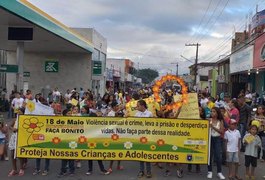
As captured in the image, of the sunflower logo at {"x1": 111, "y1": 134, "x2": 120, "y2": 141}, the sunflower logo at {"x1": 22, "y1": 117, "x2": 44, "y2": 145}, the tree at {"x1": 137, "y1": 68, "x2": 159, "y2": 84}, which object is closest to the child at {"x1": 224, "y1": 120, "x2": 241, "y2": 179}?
the sunflower logo at {"x1": 111, "y1": 134, "x2": 120, "y2": 141}

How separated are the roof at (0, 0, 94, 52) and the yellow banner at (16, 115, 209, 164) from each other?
690 centimetres

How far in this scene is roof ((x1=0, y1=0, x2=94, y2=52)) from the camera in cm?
1558

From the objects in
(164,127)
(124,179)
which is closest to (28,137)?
(124,179)

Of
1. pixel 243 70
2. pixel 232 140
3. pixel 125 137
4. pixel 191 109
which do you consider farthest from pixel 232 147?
pixel 243 70

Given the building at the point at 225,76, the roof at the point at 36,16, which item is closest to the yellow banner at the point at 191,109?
the roof at the point at 36,16

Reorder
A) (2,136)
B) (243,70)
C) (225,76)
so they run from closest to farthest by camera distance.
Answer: (2,136) < (243,70) < (225,76)

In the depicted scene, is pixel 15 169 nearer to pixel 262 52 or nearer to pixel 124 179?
A: pixel 124 179

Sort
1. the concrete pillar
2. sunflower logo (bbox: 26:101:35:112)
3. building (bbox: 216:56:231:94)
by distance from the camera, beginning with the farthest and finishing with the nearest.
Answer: building (bbox: 216:56:231:94) < the concrete pillar < sunflower logo (bbox: 26:101:35:112)

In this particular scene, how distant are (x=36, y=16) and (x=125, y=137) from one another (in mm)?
11195

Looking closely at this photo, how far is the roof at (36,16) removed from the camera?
15.6 m

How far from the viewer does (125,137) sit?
30.9 ft

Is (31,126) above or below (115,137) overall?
above

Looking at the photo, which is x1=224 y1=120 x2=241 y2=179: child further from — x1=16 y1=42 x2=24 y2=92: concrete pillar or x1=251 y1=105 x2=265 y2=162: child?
x1=16 y1=42 x2=24 y2=92: concrete pillar

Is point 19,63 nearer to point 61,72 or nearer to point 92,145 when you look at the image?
point 92,145
